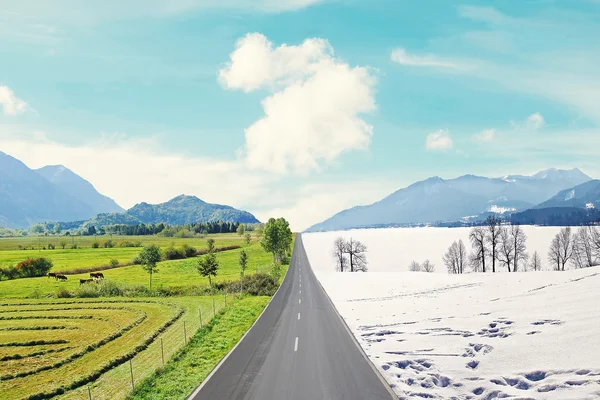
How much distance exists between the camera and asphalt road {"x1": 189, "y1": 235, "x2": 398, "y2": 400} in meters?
14.8

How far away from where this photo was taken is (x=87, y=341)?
33.9 metres

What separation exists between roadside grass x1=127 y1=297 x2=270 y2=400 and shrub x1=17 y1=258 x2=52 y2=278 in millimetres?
75296

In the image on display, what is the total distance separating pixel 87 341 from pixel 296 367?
→ 26.4 m

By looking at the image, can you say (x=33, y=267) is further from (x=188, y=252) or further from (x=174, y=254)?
(x=188, y=252)

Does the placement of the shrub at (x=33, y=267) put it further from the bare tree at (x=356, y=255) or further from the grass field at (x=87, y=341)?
the bare tree at (x=356, y=255)

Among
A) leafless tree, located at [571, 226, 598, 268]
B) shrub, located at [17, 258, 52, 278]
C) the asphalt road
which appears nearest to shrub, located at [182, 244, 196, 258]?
shrub, located at [17, 258, 52, 278]

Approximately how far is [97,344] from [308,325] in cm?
2026

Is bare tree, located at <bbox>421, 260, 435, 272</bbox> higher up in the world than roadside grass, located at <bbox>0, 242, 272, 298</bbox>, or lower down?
lower down

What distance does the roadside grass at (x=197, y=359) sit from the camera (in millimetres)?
16500

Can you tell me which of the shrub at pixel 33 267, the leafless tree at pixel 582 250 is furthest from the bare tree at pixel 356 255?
the shrub at pixel 33 267

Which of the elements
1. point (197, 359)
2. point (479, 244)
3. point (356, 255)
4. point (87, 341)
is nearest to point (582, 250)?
point (479, 244)

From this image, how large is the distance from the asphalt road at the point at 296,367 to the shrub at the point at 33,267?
270 ft

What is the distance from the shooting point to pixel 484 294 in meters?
30.5

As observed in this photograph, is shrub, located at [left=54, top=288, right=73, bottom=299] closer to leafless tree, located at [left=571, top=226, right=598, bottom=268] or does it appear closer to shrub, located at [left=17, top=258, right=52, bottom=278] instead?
shrub, located at [left=17, top=258, right=52, bottom=278]
